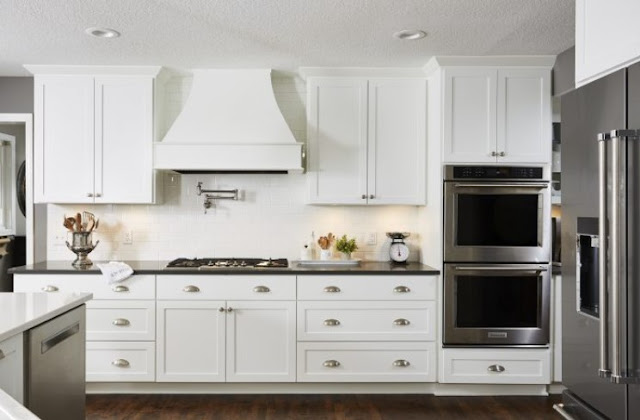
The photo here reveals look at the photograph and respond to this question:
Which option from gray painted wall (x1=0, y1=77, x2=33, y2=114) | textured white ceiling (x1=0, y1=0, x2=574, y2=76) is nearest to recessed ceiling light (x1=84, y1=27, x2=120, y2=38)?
textured white ceiling (x1=0, y1=0, x2=574, y2=76)

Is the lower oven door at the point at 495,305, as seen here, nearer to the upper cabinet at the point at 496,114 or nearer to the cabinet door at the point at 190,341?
the upper cabinet at the point at 496,114

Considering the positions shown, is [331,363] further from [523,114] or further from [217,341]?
[523,114]

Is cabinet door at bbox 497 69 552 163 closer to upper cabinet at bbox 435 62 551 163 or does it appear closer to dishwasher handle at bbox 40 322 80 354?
upper cabinet at bbox 435 62 551 163

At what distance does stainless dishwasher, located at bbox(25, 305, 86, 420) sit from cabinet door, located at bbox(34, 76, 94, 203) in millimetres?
1788

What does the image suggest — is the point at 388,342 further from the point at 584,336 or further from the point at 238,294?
the point at 584,336

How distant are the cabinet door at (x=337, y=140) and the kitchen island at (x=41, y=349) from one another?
78.6 inches

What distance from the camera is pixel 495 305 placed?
3.68 m

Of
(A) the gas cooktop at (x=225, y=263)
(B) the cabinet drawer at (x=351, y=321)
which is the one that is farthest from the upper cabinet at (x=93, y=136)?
(B) the cabinet drawer at (x=351, y=321)

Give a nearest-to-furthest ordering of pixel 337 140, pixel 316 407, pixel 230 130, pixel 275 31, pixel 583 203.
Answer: pixel 583 203 → pixel 275 31 → pixel 316 407 → pixel 230 130 → pixel 337 140

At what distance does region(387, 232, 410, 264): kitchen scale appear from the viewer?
4109 mm

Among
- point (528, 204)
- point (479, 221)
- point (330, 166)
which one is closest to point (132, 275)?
point (330, 166)

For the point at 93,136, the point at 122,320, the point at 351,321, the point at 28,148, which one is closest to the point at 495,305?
the point at 351,321

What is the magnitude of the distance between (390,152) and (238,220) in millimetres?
1343

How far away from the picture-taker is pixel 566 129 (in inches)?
76.0
